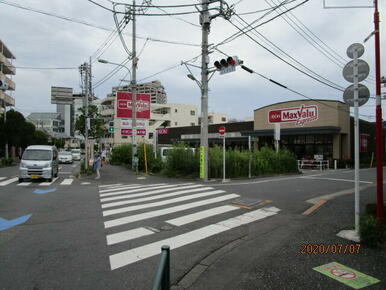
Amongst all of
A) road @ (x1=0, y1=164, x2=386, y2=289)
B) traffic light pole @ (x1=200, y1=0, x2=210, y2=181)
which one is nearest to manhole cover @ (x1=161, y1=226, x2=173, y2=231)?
road @ (x1=0, y1=164, x2=386, y2=289)

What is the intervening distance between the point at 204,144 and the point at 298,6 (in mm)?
7685

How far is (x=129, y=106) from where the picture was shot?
69.5 feet

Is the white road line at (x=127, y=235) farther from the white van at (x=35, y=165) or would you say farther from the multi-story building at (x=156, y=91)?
the multi-story building at (x=156, y=91)

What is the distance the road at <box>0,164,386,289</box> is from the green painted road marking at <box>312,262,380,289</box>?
0.37ft

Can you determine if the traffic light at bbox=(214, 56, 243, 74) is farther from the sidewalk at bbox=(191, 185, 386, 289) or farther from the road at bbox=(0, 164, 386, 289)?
the sidewalk at bbox=(191, 185, 386, 289)

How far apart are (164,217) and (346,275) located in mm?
4450

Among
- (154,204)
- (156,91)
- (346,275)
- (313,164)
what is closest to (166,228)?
(154,204)

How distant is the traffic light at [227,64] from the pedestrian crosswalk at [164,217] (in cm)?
593

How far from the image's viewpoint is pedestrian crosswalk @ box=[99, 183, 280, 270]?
5.10 meters

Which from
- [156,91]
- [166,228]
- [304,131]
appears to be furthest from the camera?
[156,91]

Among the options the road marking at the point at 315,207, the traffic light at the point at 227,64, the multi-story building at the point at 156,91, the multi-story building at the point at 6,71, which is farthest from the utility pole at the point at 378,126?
the multi-story building at the point at 156,91

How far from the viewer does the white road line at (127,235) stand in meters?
5.38

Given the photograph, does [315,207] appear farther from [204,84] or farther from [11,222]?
[204,84]

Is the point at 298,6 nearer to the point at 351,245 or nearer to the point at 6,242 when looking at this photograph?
the point at 351,245
